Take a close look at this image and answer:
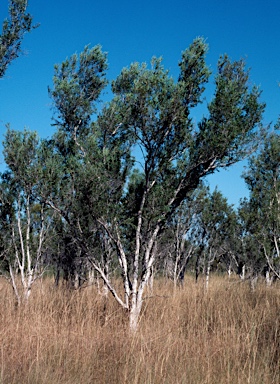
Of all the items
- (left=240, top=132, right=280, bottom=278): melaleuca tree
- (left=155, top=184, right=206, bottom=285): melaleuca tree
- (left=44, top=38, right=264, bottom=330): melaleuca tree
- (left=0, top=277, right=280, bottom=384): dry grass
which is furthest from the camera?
(left=155, top=184, right=206, bottom=285): melaleuca tree

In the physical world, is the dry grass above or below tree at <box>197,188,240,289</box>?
below

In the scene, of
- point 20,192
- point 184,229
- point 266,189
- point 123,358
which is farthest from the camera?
point 184,229

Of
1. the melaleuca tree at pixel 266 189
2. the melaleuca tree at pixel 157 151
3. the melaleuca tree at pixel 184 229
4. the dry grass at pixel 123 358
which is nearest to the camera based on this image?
the dry grass at pixel 123 358

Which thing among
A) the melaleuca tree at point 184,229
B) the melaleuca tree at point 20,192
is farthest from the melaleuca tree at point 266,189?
the melaleuca tree at point 20,192

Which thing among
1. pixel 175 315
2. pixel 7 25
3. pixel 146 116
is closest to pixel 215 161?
pixel 146 116

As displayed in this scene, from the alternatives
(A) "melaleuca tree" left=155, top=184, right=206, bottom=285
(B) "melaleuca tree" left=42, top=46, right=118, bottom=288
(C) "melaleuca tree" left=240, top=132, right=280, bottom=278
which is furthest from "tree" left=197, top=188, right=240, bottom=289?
(B) "melaleuca tree" left=42, top=46, right=118, bottom=288

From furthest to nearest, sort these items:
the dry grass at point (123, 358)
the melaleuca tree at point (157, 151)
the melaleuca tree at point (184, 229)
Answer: the melaleuca tree at point (184, 229)
the melaleuca tree at point (157, 151)
the dry grass at point (123, 358)

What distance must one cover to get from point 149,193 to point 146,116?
1.70m

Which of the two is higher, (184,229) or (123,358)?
(184,229)

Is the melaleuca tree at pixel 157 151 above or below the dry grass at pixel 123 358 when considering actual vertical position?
above

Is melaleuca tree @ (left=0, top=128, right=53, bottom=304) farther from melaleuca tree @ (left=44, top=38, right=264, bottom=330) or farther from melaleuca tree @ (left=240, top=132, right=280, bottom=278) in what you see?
melaleuca tree @ (left=240, top=132, right=280, bottom=278)

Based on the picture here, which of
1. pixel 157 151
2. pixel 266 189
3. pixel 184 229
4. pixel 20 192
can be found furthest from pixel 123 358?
pixel 184 229

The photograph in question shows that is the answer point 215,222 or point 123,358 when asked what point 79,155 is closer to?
point 123,358

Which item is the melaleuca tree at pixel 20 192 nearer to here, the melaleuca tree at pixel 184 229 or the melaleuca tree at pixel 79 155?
the melaleuca tree at pixel 79 155
